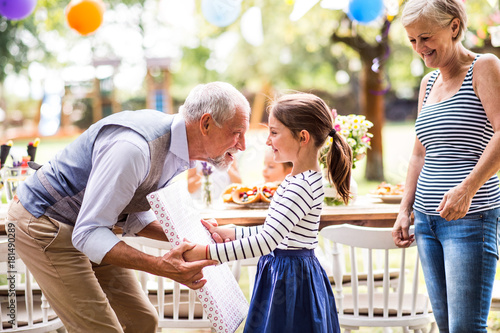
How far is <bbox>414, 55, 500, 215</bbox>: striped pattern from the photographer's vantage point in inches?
73.9

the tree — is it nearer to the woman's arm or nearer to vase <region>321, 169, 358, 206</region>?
vase <region>321, 169, 358, 206</region>

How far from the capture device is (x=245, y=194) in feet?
9.83

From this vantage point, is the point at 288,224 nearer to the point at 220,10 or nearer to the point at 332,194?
the point at 332,194

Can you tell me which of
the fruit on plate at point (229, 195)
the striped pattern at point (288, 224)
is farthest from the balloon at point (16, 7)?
the striped pattern at point (288, 224)

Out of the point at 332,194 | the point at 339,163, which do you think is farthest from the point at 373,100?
the point at 339,163

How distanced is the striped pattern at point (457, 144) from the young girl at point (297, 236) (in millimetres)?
330

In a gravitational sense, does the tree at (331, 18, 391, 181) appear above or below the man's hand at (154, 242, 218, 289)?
above

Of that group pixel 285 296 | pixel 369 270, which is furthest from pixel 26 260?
pixel 369 270

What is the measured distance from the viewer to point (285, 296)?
1.89 metres

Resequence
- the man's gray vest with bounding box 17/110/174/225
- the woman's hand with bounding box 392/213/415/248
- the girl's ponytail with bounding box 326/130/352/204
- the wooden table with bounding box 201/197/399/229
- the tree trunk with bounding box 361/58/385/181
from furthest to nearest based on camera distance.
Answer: the tree trunk with bounding box 361/58/385/181 → the wooden table with bounding box 201/197/399/229 → the woman's hand with bounding box 392/213/415/248 → the girl's ponytail with bounding box 326/130/352/204 → the man's gray vest with bounding box 17/110/174/225

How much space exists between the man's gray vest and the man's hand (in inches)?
10.2

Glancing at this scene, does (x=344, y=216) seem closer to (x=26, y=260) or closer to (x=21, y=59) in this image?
(x=26, y=260)

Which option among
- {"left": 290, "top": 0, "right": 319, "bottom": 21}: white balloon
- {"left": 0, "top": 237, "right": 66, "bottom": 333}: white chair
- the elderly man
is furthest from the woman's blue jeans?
{"left": 290, "top": 0, "right": 319, "bottom": 21}: white balloon

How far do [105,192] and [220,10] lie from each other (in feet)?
13.0
